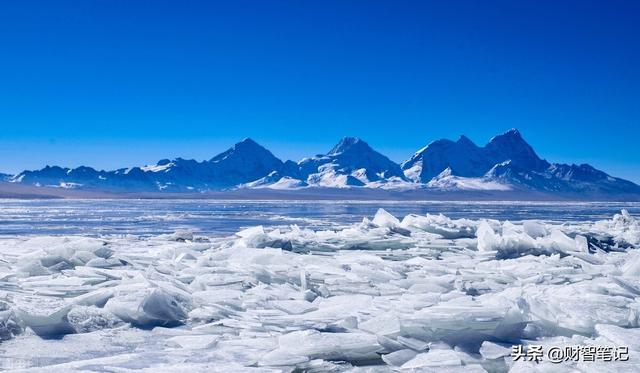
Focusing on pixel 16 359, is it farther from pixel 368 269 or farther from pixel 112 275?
pixel 368 269

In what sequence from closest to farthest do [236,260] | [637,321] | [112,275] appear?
[637,321]
[112,275]
[236,260]

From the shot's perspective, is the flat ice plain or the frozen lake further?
the frozen lake

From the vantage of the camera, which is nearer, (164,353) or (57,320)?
(164,353)

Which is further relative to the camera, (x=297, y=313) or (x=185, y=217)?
(x=185, y=217)

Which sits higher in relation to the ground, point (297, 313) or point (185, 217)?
point (297, 313)

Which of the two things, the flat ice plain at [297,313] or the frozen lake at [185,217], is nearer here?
the flat ice plain at [297,313]

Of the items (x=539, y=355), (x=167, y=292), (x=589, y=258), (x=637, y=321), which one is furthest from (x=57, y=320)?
(x=589, y=258)

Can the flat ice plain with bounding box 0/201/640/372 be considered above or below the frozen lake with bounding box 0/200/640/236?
above

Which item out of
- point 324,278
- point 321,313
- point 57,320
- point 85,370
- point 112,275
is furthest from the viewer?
point 324,278

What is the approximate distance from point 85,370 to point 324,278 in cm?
368

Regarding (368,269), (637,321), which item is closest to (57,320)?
(368,269)

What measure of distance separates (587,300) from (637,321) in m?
0.45

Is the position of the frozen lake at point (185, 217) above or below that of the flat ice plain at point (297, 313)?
below

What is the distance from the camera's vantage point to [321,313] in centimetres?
450
